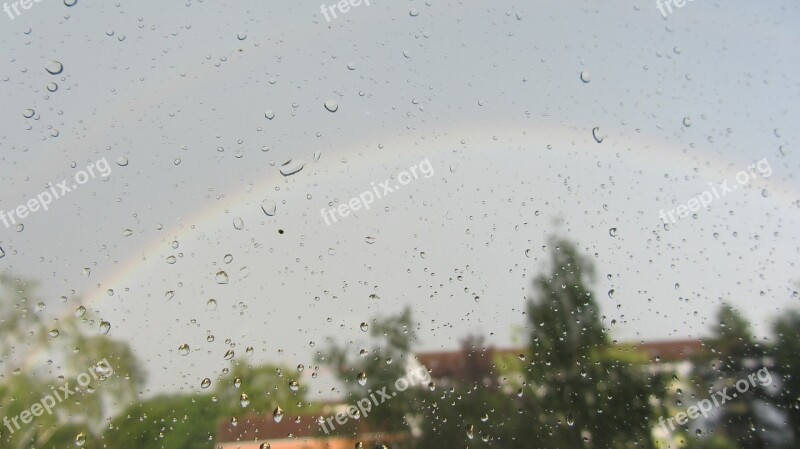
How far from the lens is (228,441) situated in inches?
47.7

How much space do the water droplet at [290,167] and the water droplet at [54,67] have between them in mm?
774

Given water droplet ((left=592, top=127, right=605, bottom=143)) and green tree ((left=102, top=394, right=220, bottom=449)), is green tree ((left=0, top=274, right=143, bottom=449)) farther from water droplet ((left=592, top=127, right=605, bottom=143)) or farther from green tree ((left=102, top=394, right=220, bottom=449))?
water droplet ((left=592, top=127, right=605, bottom=143))

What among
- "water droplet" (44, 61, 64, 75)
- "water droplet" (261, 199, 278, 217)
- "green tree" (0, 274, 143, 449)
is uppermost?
"water droplet" (44, 61, 64, 75)

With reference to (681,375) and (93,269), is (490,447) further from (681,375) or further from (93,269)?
(93,269)

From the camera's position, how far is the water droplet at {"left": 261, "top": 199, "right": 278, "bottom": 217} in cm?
164

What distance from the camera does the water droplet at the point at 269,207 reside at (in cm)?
164

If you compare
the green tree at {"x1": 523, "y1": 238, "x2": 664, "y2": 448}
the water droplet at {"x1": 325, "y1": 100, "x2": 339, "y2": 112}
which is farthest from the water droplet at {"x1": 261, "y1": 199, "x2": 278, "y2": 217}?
the green tree at {"x1": 523, "y1": 238, "x2": 664, "y2": 448}

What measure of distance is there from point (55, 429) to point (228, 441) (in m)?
0.47

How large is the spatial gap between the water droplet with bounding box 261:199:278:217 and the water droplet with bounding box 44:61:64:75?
773 mm

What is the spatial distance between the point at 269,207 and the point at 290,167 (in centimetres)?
19

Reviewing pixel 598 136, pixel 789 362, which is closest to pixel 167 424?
pixel 598 136

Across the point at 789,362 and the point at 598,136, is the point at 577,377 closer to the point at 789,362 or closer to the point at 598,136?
the point at 789,362

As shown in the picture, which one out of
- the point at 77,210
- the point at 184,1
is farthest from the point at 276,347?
the point at 184,1

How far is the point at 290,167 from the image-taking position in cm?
173
